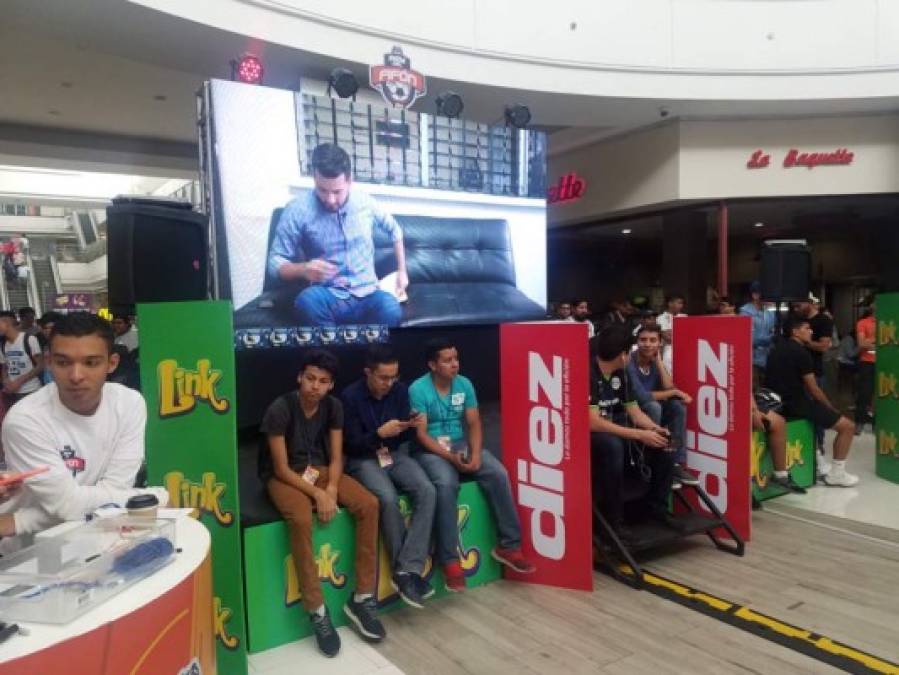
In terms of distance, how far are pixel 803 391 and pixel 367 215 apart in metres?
3.64

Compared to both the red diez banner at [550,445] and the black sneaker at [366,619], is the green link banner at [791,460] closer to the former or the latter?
the red diez banner at [550,445]

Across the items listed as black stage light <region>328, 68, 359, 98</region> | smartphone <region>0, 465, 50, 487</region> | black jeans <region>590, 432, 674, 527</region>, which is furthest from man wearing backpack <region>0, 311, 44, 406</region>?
black jeans <region>590, 432, 674, 527</region>

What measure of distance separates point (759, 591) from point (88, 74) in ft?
23.3

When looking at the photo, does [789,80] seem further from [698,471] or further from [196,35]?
[196,35]

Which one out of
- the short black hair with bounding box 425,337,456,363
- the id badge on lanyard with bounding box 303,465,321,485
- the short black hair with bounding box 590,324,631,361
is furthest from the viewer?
the short black hair with bounding box 590,324,631,361

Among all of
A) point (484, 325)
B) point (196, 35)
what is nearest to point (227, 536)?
point (484, 325)

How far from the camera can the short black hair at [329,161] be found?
4.90 m

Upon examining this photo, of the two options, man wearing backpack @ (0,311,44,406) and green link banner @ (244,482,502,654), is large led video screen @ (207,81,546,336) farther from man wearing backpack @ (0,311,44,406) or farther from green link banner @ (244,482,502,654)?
man wearing backpack @ (0,311,44,406)

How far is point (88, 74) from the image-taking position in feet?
20.5

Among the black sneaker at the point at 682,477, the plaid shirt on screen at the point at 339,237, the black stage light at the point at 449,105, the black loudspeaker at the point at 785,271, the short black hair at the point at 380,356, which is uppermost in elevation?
the black stage light at the point at 449,105

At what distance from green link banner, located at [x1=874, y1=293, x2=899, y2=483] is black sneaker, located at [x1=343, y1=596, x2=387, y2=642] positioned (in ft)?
14.3

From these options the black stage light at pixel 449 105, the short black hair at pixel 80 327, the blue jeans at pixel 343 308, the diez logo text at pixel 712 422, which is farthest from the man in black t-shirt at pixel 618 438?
the black stage light at pixel 449 105

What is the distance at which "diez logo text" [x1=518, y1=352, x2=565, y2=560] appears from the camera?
3.20 metres

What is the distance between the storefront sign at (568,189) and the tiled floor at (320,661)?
7.36 metres
